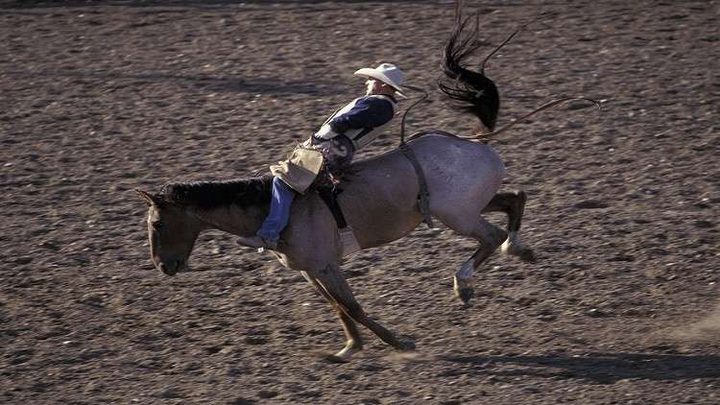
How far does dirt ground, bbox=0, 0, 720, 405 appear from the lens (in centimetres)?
589

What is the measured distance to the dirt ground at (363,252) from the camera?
5887 millimetres

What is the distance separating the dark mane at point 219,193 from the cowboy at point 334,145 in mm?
99

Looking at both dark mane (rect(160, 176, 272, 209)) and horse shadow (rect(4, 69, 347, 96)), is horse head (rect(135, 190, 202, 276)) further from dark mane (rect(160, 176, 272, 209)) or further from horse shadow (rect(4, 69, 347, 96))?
horse shadow (rect(4, 69, 347, 96))

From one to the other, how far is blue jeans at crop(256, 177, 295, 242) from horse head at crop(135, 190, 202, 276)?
397 mm

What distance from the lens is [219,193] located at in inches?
241

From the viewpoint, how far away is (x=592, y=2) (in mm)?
→ 12391

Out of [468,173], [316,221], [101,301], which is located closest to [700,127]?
[468,173]

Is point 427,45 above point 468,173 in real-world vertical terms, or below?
below

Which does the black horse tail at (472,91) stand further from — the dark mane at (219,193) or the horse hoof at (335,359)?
the horse hoof at (335,359)

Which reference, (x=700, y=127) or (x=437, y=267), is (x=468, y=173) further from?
(x=700, y=127)

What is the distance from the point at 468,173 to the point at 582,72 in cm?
430

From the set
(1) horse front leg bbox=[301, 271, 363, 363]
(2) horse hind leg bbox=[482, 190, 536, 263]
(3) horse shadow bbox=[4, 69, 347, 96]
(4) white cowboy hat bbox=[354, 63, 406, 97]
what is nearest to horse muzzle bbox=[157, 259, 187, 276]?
(1) horse front leg bbox=[301, 271, 363, 363]

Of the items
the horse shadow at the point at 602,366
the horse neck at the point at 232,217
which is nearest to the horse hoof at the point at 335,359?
the horse shadow at the point at 602,366

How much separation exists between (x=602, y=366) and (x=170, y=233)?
87.3 inches
